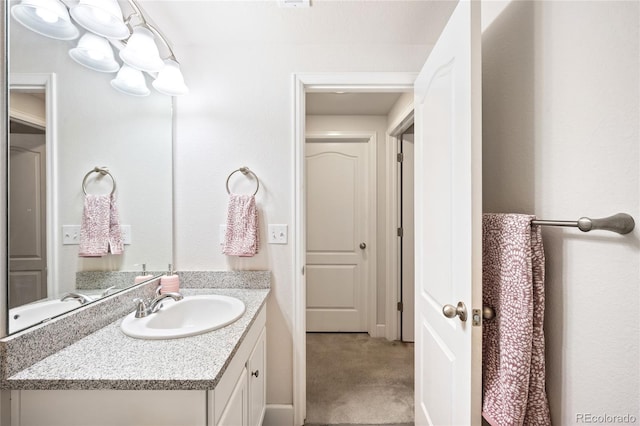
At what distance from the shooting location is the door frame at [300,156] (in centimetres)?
160

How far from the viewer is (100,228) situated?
114 cm

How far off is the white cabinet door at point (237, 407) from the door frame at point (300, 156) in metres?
0.51

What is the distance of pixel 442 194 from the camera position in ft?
3.65

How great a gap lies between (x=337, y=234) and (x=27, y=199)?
2386 mm

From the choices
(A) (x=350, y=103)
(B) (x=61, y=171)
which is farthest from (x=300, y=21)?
(B) (x=61, y=171)

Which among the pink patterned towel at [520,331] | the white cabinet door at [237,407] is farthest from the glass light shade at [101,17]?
the pink patterned towel at [520,331]

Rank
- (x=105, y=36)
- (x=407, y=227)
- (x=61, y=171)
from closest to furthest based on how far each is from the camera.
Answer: (x=61, y=171)
(x=105, y=36)
(x=407, y=227)

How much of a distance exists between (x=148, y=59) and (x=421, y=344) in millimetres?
1954

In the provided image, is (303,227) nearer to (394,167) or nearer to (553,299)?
(553,299)

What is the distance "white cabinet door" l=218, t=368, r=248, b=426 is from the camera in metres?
0.91

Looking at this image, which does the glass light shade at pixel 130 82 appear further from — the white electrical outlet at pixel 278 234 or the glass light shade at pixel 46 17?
the white electrical outlet at pixel 278 234

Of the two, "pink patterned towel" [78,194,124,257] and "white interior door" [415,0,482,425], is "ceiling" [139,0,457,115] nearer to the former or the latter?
"white interior door" [415,0,482,425]

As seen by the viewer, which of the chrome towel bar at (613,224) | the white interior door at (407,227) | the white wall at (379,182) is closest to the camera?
the chrome towel bar at (613,224)

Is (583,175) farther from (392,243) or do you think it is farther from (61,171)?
(392,243)
